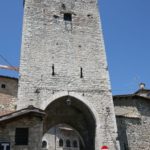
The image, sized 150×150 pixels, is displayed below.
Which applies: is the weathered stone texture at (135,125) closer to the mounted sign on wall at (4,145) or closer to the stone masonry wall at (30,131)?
the stone masonry wall at (30,131)

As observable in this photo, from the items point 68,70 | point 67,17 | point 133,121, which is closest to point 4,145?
point 68,70

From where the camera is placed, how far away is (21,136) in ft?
32.1

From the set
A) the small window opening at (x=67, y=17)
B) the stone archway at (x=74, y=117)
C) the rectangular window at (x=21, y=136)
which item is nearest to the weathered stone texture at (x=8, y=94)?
the stone archway at (x=74, y=117)

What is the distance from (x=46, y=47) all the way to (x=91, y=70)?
263cm

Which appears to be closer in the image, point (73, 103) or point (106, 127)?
point (106, 127)

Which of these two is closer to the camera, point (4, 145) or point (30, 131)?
point (4, 145)

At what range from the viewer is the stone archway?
12852 millimetres

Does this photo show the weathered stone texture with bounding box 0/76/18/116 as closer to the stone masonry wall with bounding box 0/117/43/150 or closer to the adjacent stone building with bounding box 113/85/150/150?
the adjacent stone building with bounding box 113/85/150/150

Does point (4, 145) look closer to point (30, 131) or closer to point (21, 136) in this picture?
point (21, 136)

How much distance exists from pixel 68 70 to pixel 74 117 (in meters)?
2.76

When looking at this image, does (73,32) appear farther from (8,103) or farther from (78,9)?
(8,103)

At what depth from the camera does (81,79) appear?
13.3 m

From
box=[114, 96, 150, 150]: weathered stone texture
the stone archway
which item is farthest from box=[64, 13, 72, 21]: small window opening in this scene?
box=[114, 96, 150, 150]: weathered stone texture

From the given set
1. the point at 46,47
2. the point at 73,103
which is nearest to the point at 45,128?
the point at 73,103
